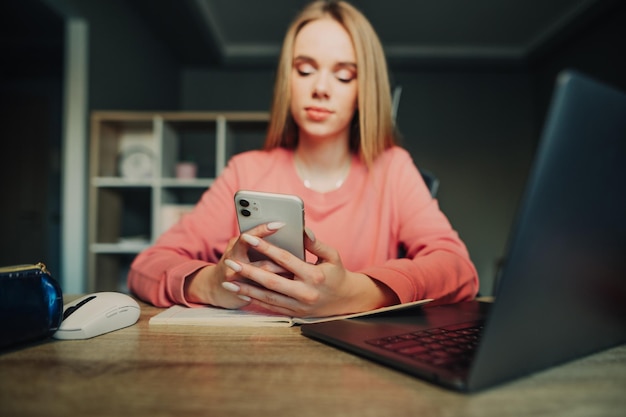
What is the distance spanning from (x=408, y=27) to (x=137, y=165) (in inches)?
112

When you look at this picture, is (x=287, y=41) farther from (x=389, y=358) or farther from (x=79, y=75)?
(x=79, y=75)

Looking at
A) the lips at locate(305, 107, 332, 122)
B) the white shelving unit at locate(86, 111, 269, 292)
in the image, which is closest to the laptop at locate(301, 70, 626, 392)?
the lips at locate(305, 107, 332, 122)

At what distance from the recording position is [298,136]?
4.35 ft

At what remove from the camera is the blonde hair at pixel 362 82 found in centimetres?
113

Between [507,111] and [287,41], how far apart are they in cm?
459

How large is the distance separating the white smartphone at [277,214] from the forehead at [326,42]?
0.58 m

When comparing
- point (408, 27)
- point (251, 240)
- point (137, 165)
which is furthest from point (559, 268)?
point (408, 27)

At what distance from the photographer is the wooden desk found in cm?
35

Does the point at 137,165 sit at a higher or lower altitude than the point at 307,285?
higher

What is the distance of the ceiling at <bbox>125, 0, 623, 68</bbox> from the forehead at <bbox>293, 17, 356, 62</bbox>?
2.59 metres

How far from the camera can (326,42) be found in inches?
43.8

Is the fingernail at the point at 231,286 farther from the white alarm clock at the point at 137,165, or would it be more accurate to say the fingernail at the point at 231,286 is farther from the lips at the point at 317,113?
the white alarm clock at the point at 137,165

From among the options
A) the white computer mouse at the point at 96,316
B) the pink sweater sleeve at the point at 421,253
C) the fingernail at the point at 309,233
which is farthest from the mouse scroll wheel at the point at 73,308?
the pink sweater sleeve at the point at 421,253

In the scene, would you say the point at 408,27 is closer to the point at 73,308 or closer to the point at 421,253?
the point at 421,253
